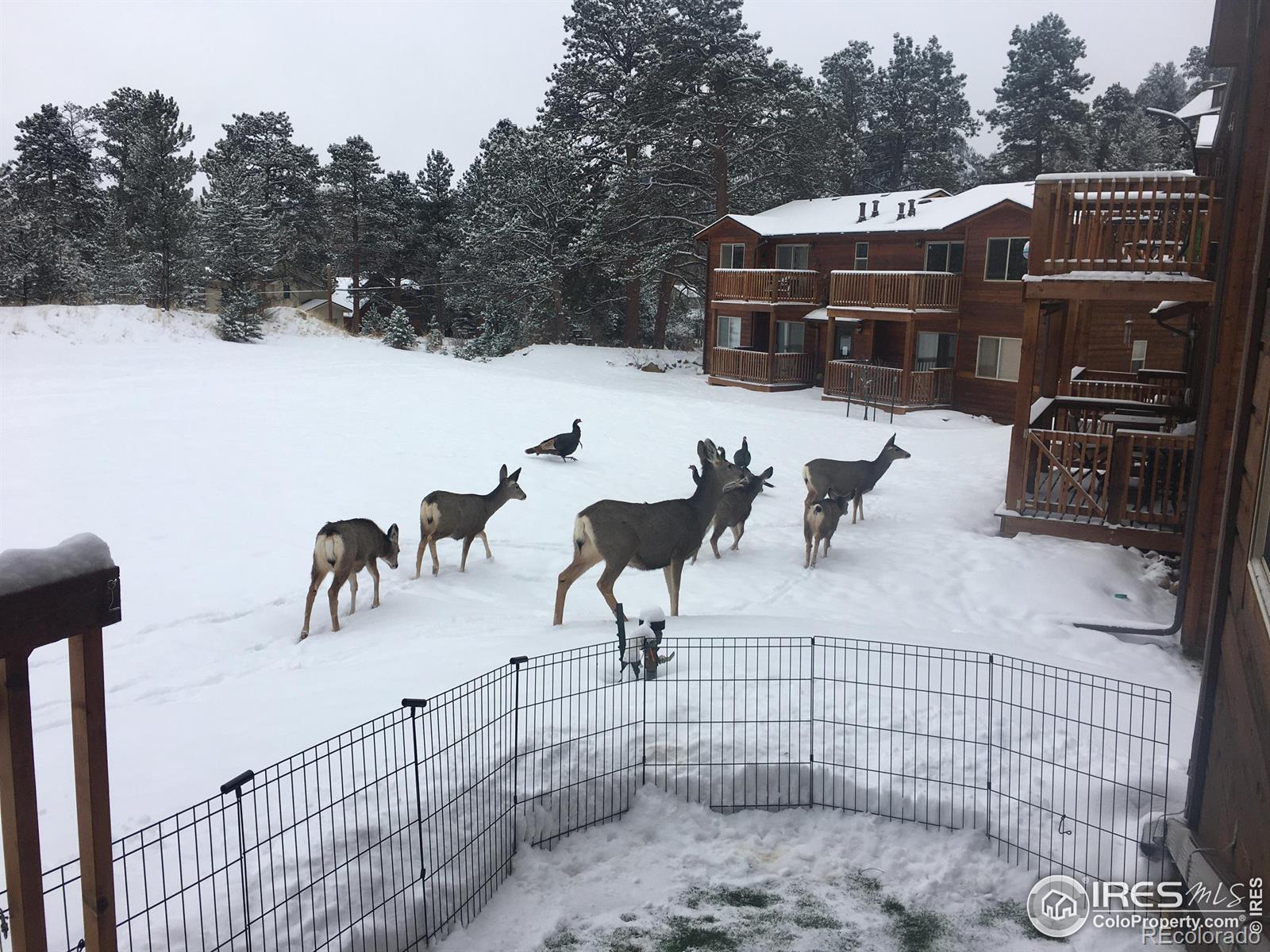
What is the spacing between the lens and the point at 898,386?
28312 mm

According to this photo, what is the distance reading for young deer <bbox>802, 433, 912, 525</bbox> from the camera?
14367 millimetres

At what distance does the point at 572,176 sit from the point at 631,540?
33824 mm

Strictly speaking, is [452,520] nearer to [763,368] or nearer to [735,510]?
[735,510]

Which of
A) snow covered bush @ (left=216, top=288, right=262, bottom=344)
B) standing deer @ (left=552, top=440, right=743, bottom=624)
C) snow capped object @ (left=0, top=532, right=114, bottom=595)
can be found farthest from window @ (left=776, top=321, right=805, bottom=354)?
snow capped object @ (left=0, top=532, right=114, bottom=595)

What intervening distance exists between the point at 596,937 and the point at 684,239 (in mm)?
35656

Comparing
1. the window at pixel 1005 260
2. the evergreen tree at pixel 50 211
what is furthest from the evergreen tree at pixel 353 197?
the window at pixel 1005 260

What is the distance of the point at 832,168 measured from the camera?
4475cm

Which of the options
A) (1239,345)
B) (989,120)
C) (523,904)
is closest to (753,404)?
(1239,345)

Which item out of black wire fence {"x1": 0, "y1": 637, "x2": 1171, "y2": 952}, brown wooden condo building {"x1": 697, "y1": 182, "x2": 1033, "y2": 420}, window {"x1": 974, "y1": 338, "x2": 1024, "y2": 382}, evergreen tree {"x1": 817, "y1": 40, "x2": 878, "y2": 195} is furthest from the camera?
evergreen tree {"x1": 817, "y1": 40, "x2": 878, "y2": 195}

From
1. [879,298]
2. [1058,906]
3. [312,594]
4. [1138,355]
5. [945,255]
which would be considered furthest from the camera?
[945,255]

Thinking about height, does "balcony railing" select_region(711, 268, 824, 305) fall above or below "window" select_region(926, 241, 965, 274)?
below

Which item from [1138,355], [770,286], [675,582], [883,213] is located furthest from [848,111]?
[675,582]

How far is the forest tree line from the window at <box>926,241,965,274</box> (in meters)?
10.6

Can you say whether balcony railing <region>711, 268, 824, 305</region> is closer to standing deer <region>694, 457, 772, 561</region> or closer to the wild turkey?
the wild turkey
